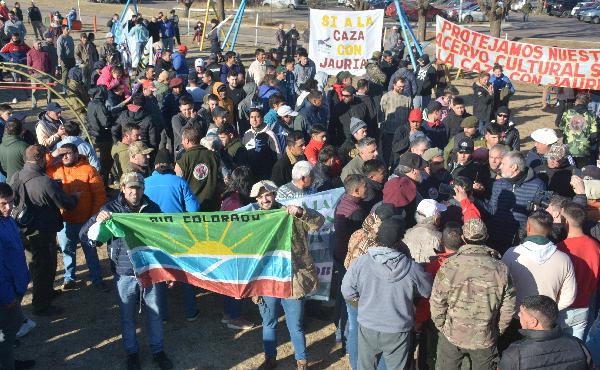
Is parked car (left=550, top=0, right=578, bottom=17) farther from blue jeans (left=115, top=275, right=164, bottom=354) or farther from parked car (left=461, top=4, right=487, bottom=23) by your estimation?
blue jeans (left=115, top=275, right=164, bottom=354)

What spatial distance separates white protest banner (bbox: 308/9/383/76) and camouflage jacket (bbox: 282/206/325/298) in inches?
330

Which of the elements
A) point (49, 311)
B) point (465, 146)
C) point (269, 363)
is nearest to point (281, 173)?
point (465, 146)

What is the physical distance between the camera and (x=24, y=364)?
6277 millimetres

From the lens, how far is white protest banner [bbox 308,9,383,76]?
544 inches

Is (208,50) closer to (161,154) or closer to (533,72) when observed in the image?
(533,72)

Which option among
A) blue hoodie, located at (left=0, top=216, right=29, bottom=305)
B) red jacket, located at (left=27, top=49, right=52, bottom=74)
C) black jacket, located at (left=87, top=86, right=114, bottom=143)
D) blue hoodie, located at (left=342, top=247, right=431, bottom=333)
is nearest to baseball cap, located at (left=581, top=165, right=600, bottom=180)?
blue hoodie, located at (left=342, top=247, right=431, bottom=333)

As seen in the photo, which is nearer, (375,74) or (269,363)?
(269,363)

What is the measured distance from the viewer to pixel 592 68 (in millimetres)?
12383

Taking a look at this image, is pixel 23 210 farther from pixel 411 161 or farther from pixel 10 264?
pixel 411 161

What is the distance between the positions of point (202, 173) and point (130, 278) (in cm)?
203

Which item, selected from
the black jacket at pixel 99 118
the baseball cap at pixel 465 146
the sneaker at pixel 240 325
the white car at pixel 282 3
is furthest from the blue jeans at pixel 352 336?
the white car at pixel 282 3

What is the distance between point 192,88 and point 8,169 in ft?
13.6

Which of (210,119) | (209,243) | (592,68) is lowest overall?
(209,243)

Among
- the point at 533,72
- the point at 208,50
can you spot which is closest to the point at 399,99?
the point at 533,72
